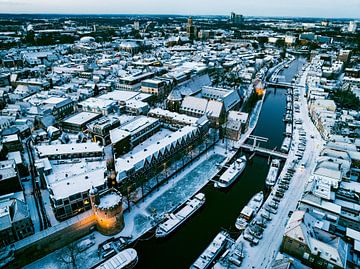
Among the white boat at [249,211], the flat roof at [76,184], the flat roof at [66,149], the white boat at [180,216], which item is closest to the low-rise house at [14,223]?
the flat roof at [76,184]

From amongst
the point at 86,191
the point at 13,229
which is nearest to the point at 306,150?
the point at 86,191

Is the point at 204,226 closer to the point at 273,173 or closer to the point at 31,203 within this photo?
the point at 273,173

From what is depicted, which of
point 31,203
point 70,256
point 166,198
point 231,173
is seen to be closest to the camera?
point 70,256

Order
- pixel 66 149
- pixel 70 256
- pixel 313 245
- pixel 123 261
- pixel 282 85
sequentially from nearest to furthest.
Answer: pixel 313 245
pixel 123 261
pixel 70 256
pixel 66 149
pixel 282 85

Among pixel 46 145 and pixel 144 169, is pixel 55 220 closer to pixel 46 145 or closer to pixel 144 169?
pixel 144 169

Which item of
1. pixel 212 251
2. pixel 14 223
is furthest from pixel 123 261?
pixel 14 223

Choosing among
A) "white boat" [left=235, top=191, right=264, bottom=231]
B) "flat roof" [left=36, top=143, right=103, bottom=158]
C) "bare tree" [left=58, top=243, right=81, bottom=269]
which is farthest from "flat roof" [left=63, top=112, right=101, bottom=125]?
"white boat" [left=235, top=191, right=264, bottom=231]
